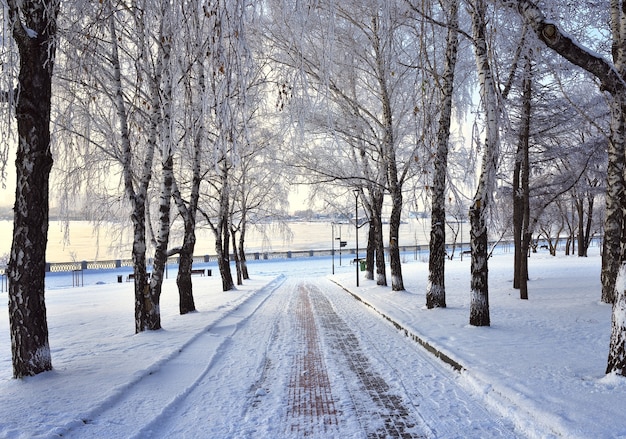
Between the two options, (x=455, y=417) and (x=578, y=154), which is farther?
(x=578, y=154)

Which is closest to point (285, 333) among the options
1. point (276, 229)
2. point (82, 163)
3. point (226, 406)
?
point (226, 406)

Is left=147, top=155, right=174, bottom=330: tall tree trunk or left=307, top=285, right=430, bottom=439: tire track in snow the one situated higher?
left=147, top=155, right=174, bottom=330: tall tree trunk

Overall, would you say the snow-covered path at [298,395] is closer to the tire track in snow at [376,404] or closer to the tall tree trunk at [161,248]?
the tire track in snow at [376,404]

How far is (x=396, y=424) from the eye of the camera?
4.43 metres

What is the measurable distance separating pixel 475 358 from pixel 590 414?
7.72 feet

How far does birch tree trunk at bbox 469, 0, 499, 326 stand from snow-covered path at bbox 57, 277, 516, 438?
2.08 metres

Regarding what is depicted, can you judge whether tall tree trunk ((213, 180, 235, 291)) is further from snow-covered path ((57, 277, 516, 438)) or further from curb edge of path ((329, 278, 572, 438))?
curb edge of path ((329, 278, 572, 438))

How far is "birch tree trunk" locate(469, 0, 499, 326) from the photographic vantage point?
7910 mm

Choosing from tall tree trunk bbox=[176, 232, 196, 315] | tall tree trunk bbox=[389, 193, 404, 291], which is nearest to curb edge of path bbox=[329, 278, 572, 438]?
tall tree trunk bbox=[176, 232, 196, 315]

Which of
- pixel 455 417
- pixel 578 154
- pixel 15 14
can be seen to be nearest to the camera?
pixel 455 417

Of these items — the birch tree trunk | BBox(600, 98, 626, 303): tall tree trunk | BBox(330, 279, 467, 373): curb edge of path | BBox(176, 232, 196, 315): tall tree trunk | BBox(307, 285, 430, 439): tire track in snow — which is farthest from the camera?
BBox(176, 232, 196, 315): tall tree trunk

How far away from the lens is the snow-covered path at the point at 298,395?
4340 mm

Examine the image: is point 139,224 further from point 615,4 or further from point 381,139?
point 615,4

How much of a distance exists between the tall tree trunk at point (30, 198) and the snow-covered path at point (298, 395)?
160cm
